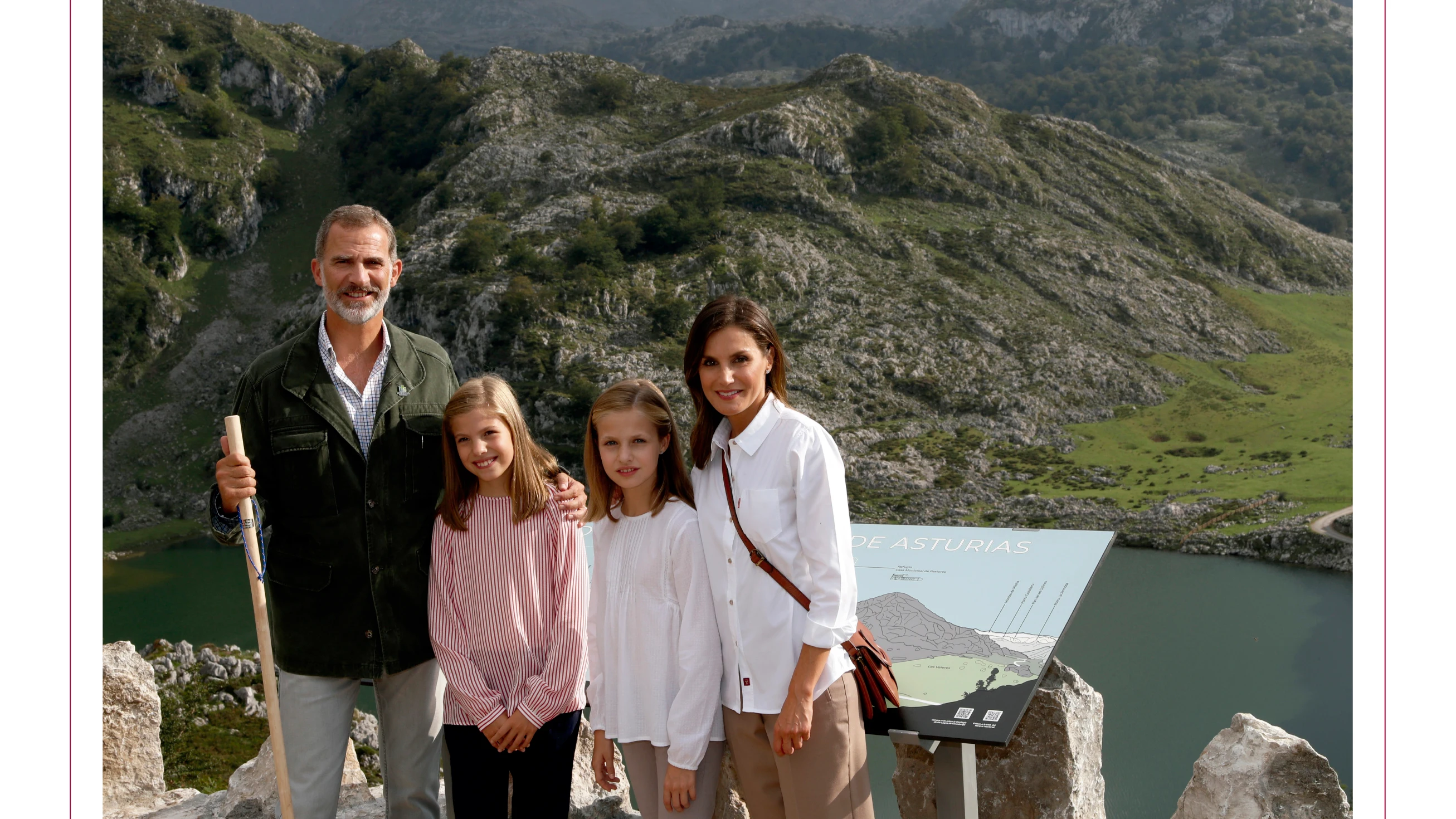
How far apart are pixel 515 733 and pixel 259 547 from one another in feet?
3.38

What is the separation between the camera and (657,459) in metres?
3.10

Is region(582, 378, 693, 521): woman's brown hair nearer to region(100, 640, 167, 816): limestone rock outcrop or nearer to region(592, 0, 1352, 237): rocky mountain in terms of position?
region(100, 640, 167, 816): limestone rock outcrop

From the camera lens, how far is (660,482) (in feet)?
10.2

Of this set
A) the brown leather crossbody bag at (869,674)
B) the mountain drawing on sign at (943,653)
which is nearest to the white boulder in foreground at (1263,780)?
the mountain drawing on sign at (943,653)

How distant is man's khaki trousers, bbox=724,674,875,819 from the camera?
2.79 metres

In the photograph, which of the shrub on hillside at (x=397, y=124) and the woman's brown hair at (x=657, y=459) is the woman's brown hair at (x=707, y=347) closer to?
the woman's brown hair at (x=657, y=459)

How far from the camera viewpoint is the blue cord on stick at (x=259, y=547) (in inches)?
120

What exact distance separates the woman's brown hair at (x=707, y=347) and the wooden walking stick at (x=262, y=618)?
1435 mm

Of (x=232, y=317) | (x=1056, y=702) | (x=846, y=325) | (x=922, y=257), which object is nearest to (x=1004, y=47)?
(x=922, y=257)

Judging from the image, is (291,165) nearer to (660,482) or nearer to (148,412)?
(148,412)

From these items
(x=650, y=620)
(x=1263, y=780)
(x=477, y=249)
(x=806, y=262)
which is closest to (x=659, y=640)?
(x=650, y=620)

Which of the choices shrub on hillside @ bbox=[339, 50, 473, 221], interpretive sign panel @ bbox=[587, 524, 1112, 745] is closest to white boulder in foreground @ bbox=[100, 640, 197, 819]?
interpretive sign panel @ bbox=[587, 524, 1112, 745]

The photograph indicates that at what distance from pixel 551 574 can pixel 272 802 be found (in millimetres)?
2489

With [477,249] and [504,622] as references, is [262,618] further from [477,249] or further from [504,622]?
[477,249]
